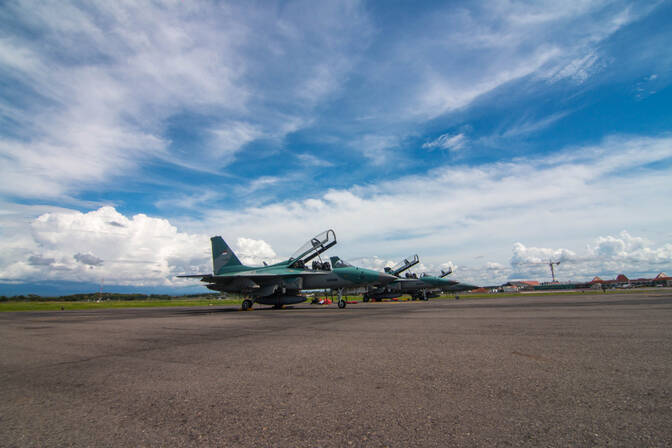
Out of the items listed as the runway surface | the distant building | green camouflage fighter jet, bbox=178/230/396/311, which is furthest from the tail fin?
the distant building

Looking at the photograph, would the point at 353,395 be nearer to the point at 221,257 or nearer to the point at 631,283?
the point at 221,257

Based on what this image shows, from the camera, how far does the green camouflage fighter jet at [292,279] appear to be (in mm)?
21641

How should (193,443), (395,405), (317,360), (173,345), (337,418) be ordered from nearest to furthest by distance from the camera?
(193,443) < (337,418) < (395,405) < (317,360) < (173,345)

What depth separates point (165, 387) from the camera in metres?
3.66

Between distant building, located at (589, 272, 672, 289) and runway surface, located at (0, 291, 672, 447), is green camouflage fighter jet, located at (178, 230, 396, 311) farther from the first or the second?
distant building, located at (589, 272, 672, 289)

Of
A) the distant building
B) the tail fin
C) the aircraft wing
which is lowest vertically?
the distant building

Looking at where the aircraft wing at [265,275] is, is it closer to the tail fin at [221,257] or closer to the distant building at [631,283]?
the tail fin at [221,257]

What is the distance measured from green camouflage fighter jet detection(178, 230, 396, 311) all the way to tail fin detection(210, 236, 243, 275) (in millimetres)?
1212

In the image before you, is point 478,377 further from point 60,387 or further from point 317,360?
point 60,387

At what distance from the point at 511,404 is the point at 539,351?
2.62 m

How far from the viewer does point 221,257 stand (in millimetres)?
25000

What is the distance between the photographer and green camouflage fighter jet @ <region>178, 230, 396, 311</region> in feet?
71.0

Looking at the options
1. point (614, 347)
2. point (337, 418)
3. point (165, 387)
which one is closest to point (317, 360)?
point (165, 387)

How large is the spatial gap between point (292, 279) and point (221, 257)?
6.33 m
